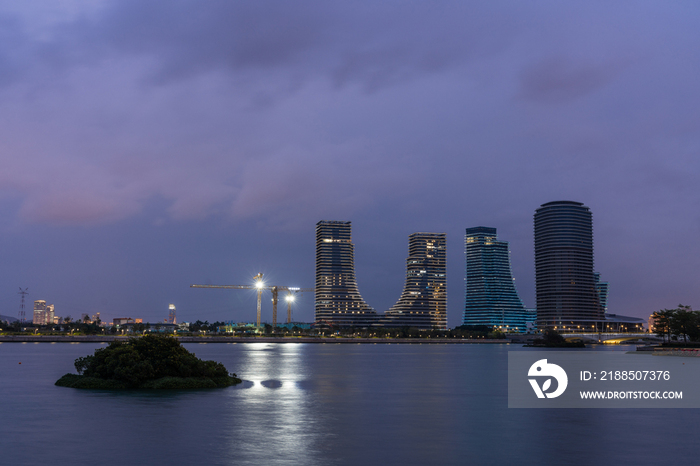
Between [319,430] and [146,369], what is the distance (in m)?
24.3

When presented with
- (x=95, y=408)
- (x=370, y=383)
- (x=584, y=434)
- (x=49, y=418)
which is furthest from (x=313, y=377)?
(x=584, y=434)

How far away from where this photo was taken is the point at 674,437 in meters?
29.1

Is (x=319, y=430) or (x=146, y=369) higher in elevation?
(x=146, y=369)

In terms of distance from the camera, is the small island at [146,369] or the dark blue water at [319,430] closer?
the dark blue water at [319,430]

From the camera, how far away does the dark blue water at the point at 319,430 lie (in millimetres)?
23969

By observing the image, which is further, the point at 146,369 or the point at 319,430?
the point at 146,369

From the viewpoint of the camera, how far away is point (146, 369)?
48938 millimetres

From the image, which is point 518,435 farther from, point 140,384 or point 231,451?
point 140,384

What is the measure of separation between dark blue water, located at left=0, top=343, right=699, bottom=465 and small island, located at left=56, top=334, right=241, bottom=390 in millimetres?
3069

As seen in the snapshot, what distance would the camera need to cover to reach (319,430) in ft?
98.6

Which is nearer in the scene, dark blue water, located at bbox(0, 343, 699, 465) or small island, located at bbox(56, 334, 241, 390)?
dark blue water, located at bbox(0, 343, 699, 465)

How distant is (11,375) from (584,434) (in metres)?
61.5

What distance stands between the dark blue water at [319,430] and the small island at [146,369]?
3069mm

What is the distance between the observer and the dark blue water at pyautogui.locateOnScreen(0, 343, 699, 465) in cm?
2397
